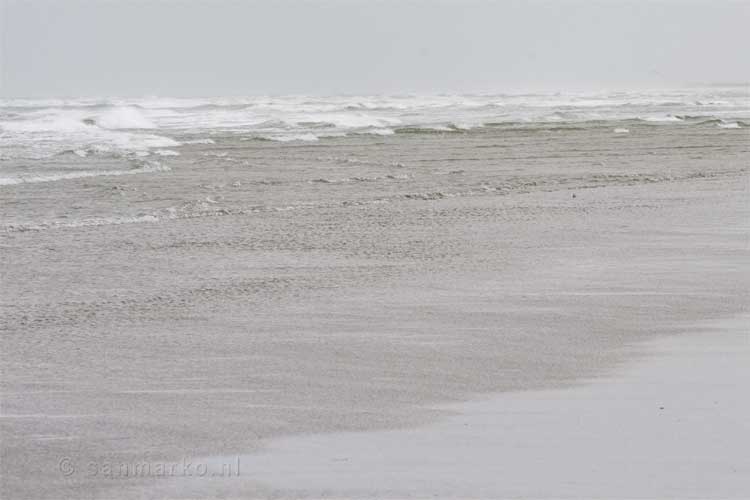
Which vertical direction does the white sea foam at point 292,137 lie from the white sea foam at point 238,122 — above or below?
below

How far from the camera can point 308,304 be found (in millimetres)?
6328

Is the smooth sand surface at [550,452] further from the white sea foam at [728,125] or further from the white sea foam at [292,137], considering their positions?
the white sea foam at [728,125]

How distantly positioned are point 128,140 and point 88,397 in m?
18.3

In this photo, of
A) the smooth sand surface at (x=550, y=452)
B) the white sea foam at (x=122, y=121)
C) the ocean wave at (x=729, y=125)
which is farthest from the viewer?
the white sea foam at (x=122, y=121)

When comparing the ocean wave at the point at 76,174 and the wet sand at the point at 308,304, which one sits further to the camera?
the ocean wave at the point at 76,174

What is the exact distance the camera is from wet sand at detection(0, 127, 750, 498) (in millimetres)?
4262

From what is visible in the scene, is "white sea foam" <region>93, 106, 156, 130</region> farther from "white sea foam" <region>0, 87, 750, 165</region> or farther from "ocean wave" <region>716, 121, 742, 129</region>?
"ocean wave" <region>716, 121, 742, 129</region>

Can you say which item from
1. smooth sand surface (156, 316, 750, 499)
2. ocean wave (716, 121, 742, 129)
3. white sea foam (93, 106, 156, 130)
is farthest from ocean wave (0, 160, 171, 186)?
ocean wave (716, 121, 742, 129)

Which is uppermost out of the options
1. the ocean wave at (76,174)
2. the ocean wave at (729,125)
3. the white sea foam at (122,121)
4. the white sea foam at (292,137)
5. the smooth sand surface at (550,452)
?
the white sea foam at (122,121)

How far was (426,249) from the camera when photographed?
8227mm

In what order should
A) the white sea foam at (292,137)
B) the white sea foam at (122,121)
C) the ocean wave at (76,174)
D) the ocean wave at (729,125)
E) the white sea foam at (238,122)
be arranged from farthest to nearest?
the white sea foam at (122,121) < the ocean wave at (729,125) < the white sea foam at (292,137) < the white sea foam at (238,122) < the ocean wave at (76,174)

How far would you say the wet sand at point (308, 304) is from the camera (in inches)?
168

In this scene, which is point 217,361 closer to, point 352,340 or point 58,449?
point 352,340

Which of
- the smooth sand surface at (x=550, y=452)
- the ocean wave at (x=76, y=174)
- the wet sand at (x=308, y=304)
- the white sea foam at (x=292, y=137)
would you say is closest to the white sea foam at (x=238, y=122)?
the white sea foam at (x=292, y=137)
